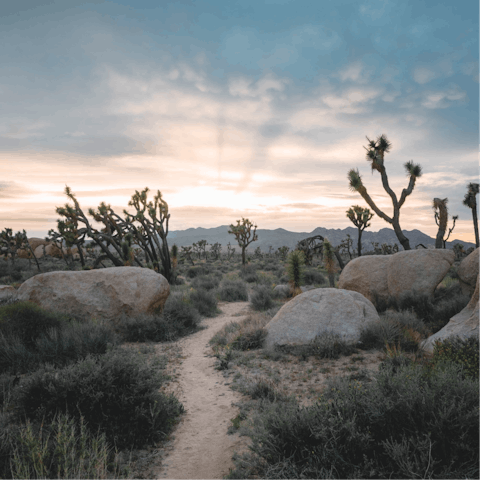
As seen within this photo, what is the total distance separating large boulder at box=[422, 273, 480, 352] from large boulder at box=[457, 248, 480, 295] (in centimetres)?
153

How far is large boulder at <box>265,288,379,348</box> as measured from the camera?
830 cm

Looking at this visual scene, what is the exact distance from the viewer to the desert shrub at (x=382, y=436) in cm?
291

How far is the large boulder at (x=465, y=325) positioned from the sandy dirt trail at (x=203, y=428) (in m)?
4.57

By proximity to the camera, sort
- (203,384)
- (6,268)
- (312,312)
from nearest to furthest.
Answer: (203,384) → (312,312) → (6,268)

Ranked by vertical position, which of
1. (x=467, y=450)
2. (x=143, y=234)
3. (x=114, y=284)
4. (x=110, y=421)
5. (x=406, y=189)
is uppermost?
(x=406, y=189)

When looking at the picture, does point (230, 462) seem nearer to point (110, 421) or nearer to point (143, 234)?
point (110, 421)

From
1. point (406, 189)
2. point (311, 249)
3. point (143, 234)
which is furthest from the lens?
point (143, 234)

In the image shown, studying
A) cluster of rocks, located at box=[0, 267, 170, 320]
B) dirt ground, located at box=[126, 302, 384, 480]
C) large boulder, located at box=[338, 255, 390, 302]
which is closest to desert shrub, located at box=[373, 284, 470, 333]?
large boulder, located at box=[338, 255, 390, 302]

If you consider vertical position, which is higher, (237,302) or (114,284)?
(114,284)

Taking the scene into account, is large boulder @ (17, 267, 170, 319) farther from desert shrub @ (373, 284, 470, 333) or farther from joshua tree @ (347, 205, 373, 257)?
joshua tree @ (347, 205, 373, 257)

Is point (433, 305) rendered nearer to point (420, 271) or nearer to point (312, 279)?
point (420, 271)

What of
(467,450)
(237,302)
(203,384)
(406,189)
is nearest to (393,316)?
(203,384)

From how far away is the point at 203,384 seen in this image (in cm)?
687

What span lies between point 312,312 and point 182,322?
17.3 ft
